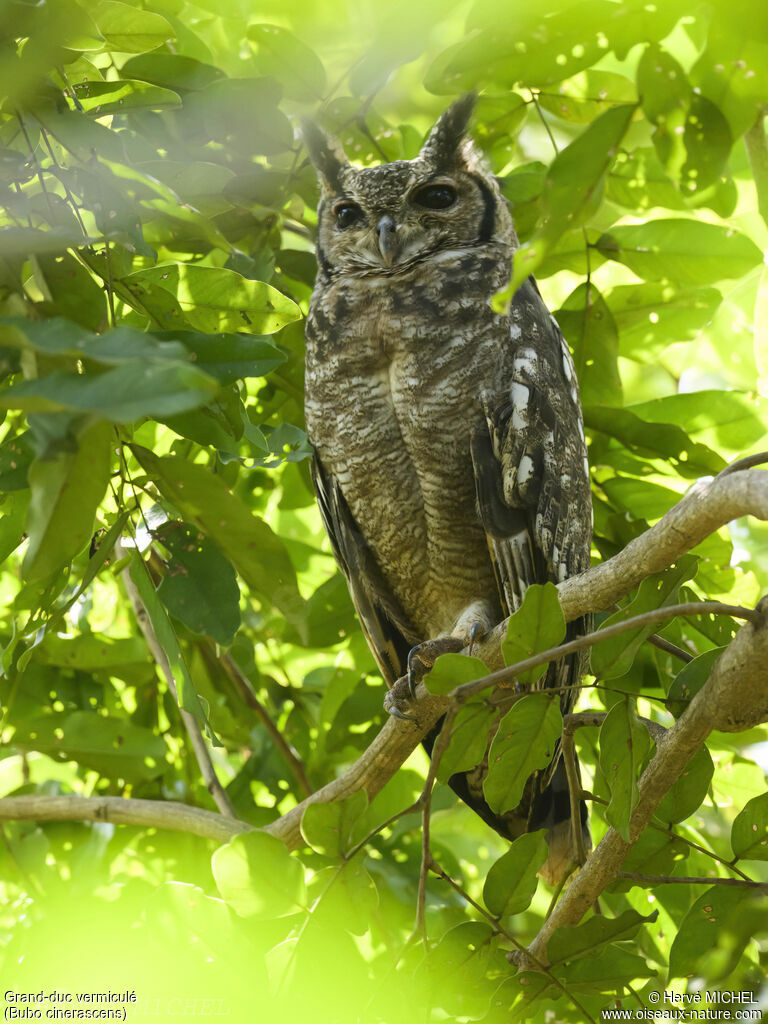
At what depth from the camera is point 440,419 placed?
2.22 m

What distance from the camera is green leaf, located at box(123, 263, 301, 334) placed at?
141 cm

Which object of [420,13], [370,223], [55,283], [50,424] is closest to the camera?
[50,424]

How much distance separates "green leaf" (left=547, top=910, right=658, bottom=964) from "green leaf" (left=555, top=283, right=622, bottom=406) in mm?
1287

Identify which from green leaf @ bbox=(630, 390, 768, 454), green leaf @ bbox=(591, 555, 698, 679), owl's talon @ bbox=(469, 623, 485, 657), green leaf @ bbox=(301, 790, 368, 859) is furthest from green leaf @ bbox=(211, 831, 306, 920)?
green leaf @ bbox=(630, 390, 768, 454)

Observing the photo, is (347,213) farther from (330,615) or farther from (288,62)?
(330,615)

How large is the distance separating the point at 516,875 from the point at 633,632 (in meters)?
0.41

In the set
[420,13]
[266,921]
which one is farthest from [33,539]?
[420,13]

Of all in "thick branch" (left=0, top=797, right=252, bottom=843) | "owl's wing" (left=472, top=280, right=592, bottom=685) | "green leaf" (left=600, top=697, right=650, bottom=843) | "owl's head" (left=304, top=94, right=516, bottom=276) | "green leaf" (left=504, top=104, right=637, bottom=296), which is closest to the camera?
"green leaf" (left=504, top=104, right=637, bottom=296)

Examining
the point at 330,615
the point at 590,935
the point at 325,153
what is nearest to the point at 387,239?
the point at 325,153

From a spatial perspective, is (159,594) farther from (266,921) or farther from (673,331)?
(673,331)

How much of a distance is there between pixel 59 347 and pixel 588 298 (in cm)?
161

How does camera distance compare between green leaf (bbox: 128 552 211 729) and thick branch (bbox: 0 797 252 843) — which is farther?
thick branch (bbox: 0 797 252 843)

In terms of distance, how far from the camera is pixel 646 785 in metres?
1.48

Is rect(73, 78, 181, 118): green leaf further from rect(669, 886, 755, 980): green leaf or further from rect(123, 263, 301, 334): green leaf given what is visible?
rect(669, 886, 755, 980): green leaf
